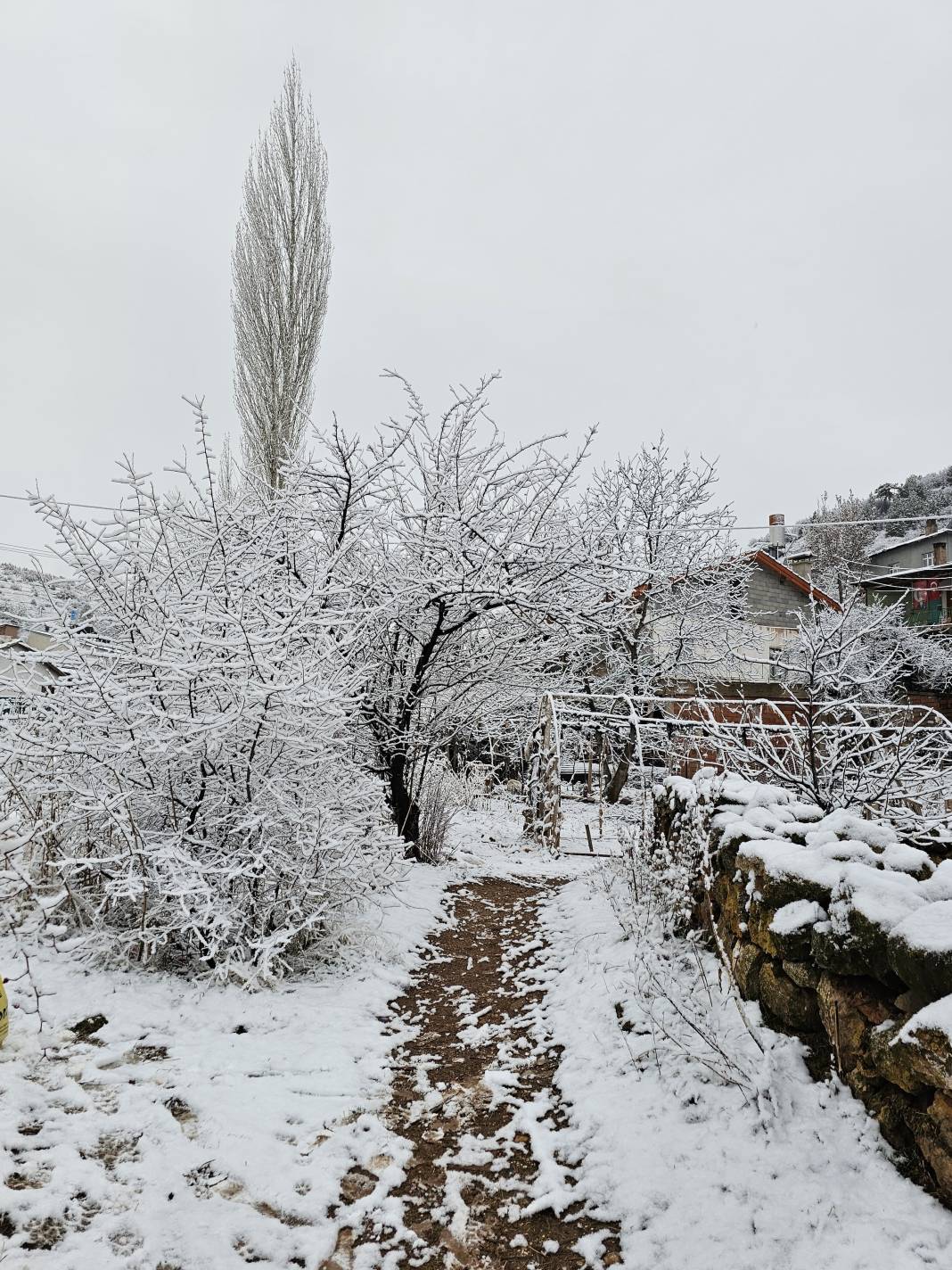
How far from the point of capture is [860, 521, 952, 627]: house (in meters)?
26.0

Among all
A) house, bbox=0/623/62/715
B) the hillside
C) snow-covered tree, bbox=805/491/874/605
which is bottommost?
house, bbox=0/623/62/715

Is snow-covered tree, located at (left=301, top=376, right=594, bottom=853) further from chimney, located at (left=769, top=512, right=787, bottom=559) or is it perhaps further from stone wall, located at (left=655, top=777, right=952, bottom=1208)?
chimney, located at (left=769, top=512, right=787, bottom=559)

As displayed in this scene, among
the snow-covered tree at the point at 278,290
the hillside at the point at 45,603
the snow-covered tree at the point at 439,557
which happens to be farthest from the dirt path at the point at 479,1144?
the snow-covered tree at the point at 278,290

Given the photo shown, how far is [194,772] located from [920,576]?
3243 centimetres

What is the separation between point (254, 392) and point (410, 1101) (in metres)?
13.9

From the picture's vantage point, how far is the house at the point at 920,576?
26.0 m

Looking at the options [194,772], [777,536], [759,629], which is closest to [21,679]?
[194,772]

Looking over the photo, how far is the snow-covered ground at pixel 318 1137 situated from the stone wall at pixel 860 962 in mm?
107

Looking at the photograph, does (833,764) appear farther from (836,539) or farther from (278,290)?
(836,539)

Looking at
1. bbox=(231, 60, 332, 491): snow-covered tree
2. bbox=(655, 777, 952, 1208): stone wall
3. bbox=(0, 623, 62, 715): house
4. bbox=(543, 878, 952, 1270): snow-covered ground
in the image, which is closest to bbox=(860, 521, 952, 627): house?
bbox=(231, 60, 332, 491): snow-covered tree

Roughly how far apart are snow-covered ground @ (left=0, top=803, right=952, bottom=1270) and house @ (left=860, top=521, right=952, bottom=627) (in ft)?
74.2

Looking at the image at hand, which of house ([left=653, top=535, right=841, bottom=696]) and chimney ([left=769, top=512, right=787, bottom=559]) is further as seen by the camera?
chimney ([left=769, top=512, right=787, bottom=559])

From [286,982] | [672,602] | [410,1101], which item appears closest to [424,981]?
[286,982]

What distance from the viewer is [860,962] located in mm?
2145
